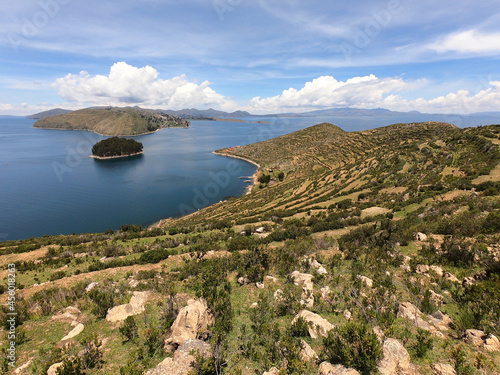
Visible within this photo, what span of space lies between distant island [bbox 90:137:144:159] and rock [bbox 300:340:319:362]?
468 ft

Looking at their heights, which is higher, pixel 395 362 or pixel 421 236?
pixel 395 362

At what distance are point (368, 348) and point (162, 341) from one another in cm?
619

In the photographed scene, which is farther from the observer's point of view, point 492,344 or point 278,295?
point 278,295

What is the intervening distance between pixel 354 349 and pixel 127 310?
8.40m

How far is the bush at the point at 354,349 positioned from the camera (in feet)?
17.3

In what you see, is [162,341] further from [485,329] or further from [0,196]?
[0,196]

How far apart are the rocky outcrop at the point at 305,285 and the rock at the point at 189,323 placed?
12.6 ft

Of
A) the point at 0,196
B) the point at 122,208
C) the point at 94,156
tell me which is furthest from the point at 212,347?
the point at 94,156

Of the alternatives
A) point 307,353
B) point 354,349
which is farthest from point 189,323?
point 354,349

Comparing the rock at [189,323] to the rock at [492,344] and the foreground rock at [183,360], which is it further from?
the rock at [492,344]

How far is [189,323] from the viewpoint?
23.3ft

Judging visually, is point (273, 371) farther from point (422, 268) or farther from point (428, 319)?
point (422, 268)

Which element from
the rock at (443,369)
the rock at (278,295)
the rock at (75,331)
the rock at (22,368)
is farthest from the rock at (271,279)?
the rock at (22,368)

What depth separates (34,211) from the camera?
56594 millimetres
